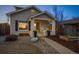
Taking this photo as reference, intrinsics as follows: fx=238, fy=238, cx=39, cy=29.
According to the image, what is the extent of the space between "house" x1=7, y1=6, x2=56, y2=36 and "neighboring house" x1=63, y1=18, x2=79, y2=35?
200 millimetres

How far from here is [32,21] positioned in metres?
4.02

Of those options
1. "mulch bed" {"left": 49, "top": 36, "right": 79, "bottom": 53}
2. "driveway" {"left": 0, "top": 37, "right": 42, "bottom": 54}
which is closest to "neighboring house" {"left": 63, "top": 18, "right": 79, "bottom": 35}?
"mulch bed" {"left": 49, "top": 36, "right": 79, "bottom": 53}

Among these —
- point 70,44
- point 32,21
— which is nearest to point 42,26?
point 32,21

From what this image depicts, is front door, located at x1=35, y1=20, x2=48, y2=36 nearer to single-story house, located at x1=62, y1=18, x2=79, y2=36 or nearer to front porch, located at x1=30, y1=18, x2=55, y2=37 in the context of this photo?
front porch, located at x1=30, y1=18, x2=55, y2=37

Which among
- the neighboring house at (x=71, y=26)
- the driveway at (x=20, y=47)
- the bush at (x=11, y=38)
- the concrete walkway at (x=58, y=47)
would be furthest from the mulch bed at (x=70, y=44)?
the bush at (x=11, y=38)

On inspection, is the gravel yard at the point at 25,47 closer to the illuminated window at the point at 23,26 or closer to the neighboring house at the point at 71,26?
the illuminated window at the point at 23,26

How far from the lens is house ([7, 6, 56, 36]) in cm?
398

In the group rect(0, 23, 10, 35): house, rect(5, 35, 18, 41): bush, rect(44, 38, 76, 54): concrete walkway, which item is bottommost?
rect(44, 38, 76, 54): concrete walkway

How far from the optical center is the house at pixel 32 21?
3.98m

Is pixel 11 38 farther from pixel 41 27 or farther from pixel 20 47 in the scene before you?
pixel 41 27
